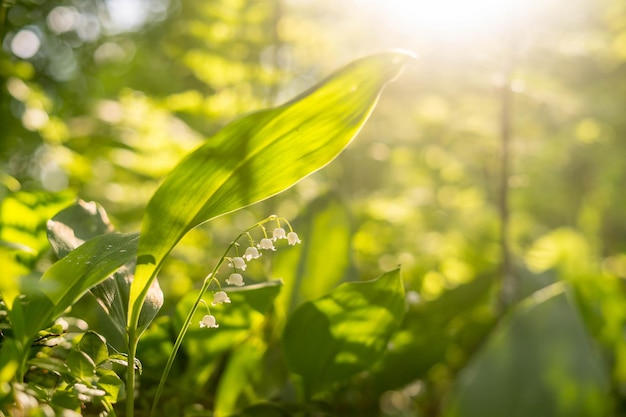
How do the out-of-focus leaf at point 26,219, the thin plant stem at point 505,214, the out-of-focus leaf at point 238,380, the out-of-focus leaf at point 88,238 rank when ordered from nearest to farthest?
1. the out-of-focus leaf at point 88,238
2. the out-of-focus leaf at point 26,219
3. the out-of-focus leaf at point 238,380
4. the thin plant stem at point 505,214

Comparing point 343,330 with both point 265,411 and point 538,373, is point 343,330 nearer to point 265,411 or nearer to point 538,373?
point 265,411

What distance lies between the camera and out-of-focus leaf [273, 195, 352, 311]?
1139mm

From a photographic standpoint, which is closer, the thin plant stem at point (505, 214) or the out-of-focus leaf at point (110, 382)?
the out-of-focus leaf at point (110, 382)

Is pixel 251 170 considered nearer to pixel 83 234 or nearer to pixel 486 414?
pixel 83 234

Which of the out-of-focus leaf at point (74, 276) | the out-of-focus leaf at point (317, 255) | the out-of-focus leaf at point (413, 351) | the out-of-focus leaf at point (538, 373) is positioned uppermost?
the out-of-focus leaf at point (74, 276)

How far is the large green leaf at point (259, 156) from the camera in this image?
620 mm

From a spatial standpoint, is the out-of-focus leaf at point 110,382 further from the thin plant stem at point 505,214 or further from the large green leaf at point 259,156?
the thin plant stem at point 505,214

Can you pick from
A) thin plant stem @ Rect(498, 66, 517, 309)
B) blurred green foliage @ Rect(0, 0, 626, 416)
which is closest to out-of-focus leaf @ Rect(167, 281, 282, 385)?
blurred green foliage @ Rect(0, 0, 626, 416)

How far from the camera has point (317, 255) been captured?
1177 millimetres

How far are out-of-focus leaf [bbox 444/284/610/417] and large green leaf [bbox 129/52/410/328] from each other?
1.13 ft

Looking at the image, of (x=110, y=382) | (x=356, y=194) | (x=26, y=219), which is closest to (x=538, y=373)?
(x=110, y=382)

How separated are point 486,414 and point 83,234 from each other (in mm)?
594

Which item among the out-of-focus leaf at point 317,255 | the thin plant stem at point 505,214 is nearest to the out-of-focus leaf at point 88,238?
the out-of-focus leaf at point 317,255

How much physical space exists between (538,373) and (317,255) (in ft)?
1.88
